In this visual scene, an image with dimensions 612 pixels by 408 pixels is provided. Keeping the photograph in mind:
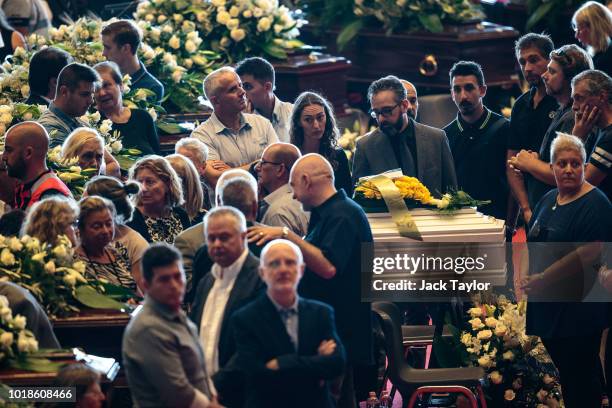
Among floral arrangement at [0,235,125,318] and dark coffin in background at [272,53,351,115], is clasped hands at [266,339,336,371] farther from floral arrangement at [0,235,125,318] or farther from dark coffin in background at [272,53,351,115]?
dark coffin in background at [272,53,351,115]

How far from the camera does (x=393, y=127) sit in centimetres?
959

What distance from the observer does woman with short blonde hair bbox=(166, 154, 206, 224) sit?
8641 millimetres

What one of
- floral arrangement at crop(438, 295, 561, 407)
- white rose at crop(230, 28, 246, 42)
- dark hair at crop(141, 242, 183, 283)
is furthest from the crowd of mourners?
white rose at crop(230, 28, 246, 42)

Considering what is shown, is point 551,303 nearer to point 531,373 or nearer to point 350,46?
point 531,373

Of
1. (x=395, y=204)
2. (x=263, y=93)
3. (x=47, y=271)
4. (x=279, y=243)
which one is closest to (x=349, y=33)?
(x=263, y=93)

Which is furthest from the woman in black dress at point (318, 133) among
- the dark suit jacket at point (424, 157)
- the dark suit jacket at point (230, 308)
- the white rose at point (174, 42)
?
the white rose at point (174, 42)

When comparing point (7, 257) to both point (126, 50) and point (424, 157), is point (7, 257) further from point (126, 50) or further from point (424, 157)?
point (126, 50)

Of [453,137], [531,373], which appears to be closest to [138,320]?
[531,373]

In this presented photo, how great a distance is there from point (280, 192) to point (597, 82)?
Result: 1719 millimetres

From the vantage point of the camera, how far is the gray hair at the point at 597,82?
8.91m

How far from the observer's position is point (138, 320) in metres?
6.89

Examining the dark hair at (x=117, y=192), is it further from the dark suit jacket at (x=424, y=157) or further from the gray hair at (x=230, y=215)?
the dark suit jacket at (x=424, y=157)

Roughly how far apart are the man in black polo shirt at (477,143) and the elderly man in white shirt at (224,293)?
290 cm

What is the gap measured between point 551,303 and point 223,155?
89.9 inches
